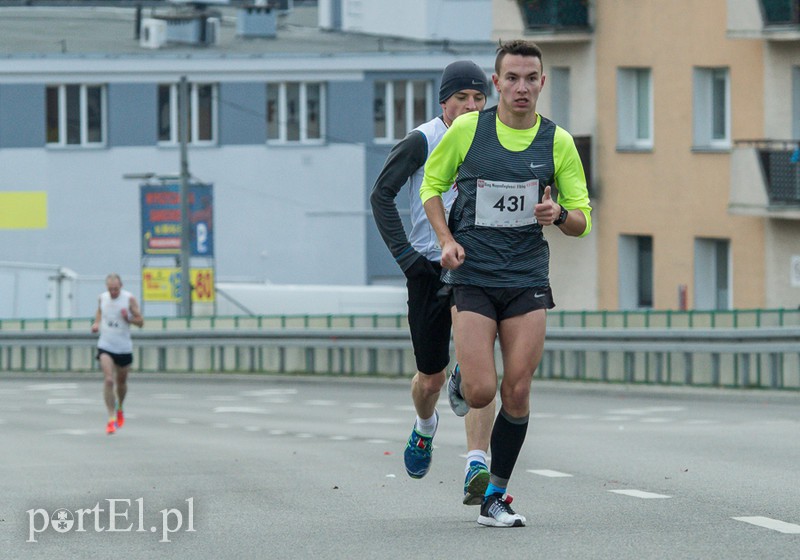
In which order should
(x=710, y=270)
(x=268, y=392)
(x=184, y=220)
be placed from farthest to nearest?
(x=184, y=220) < (x=710, y=270) < (x=268, y=392)

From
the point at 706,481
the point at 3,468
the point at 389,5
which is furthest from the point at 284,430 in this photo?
the point at 389,5

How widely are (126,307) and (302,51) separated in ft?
116

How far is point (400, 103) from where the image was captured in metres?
57.1

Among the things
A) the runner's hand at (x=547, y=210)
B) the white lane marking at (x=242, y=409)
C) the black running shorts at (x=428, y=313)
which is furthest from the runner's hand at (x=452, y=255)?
the white lane marking at (x=242, y=409)

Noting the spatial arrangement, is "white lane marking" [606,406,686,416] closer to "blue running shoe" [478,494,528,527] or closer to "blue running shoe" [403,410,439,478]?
"blue running shoe" [403,410,439,478]

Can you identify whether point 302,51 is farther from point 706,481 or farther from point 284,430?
point 706,481

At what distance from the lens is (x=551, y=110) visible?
37812mm

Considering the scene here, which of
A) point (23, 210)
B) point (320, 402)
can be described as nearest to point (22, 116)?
point (23, 210)

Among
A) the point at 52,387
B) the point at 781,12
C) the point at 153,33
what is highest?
the point at 153,33

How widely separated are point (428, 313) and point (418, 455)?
745 mm

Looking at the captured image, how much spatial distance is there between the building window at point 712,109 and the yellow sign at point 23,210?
84.0 feet

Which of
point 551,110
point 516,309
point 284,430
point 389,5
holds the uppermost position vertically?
point 389,5

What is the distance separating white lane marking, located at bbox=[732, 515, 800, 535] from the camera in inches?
338

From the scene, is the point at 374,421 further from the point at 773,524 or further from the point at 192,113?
the point at 192,113
